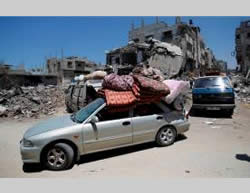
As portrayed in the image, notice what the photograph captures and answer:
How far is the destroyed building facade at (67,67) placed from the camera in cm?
5451

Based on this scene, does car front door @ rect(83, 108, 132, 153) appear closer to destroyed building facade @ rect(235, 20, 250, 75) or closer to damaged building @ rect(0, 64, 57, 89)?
destroyed building facade @ rect(235, 20, 250, 75)

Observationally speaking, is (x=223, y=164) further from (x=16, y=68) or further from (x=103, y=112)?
(x=16, y=68)

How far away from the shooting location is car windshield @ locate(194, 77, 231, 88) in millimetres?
9211

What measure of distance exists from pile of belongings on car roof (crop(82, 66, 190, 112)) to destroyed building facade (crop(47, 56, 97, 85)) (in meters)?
48.9

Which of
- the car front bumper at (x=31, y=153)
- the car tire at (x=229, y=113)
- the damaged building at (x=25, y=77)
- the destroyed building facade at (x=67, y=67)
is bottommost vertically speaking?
the car tire at (x=229, y=113)

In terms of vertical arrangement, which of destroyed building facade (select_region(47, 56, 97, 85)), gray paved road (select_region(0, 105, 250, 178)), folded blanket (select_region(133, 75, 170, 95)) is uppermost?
destroyed building facade (select_region(47, 56, 97, 85))

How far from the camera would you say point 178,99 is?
595cm

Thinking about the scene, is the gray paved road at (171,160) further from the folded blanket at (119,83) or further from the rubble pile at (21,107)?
the rubble pile at (21,107)

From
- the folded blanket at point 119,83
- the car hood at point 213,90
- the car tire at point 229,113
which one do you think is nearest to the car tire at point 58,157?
the folded blanket at point 119,83

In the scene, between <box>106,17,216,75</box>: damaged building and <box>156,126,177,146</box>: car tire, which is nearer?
<box>156,126,177,146</box>: car tire

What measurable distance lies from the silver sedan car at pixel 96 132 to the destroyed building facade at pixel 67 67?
49.6m

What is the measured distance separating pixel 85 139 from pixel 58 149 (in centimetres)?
60

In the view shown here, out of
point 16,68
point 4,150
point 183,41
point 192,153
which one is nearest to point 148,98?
point 192,153

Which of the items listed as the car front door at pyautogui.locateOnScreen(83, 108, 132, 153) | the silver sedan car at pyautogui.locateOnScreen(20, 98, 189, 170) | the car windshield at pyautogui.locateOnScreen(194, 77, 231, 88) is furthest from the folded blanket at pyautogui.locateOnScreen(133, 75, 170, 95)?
the car windshield at pyautogui.locateOnScreen(194, 77, 231, 88)
